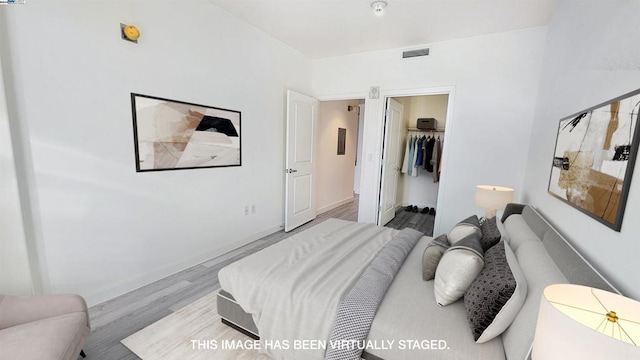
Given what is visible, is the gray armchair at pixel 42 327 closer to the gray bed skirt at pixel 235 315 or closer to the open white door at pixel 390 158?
the gray bed skirt at pixel 235 315

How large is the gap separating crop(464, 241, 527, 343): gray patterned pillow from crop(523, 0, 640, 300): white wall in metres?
0.31

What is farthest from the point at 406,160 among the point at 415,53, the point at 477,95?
the point at 415,53

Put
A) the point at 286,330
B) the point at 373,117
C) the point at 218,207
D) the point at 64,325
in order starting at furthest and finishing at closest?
the point at 373,117 → the point at 218,207 → the point at 286,330 → the point at 64,325

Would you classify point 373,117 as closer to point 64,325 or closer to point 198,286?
point 198,286

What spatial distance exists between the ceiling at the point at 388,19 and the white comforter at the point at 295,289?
2318 mm

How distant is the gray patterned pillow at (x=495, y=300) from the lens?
3.33ft

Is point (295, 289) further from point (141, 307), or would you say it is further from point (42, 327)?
point (141, 307)

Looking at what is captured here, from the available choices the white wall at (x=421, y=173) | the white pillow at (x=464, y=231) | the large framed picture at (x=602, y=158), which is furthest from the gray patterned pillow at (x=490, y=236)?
the white wall at (x=421, y=173)

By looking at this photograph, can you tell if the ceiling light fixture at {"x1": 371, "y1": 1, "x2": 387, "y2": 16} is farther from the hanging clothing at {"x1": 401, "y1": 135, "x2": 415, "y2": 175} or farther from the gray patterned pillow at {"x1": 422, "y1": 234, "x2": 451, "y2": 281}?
the hanging clothing at {"x1": 401, "y1": 135, "x2": 415, "y2": 175}

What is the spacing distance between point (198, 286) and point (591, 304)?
8.25ft

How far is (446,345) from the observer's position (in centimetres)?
109

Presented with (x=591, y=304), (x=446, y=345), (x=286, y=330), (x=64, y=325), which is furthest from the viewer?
(x=286, y=330)

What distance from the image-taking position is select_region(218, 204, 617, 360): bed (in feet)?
3.43

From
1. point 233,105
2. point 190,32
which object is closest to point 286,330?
point 233,105
